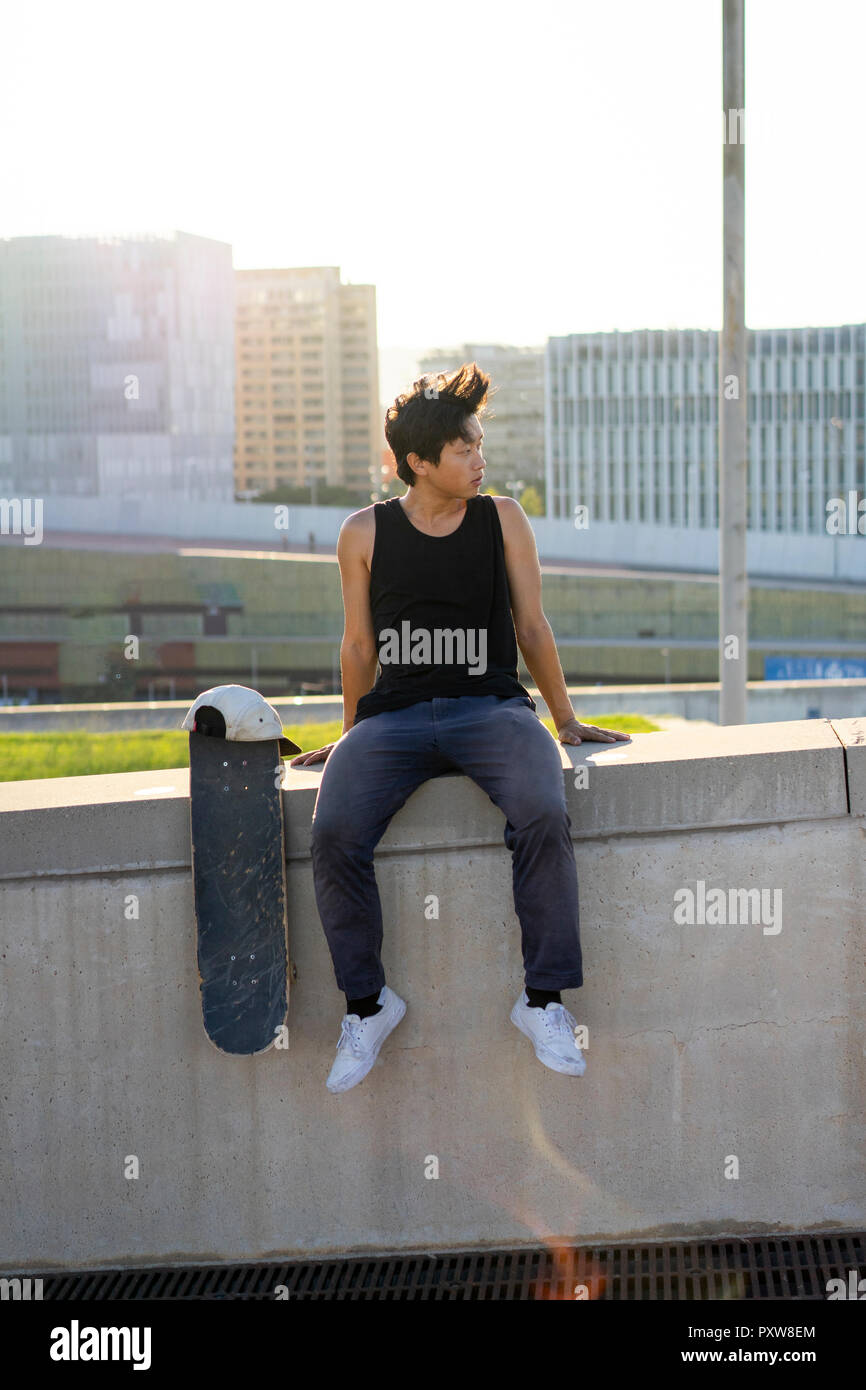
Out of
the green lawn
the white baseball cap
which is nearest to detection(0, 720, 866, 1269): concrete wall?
the white baseball cap

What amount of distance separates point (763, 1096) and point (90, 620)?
180ft

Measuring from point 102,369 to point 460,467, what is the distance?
4788 inches

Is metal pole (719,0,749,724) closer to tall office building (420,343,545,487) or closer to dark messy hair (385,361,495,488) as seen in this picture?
dark messy hair (385,361,495,488)

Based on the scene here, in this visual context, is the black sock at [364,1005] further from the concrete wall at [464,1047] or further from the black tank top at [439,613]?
the black tank top at [439,613]

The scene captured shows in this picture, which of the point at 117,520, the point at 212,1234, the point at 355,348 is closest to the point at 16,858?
the point at 212,1234

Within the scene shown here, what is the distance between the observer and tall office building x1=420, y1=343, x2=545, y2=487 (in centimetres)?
15000

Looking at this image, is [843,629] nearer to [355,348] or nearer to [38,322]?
[38,322]

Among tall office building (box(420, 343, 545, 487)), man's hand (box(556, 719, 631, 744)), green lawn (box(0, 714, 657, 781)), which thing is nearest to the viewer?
man's hand (box(556, 719, 631, 744))

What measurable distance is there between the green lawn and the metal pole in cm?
234

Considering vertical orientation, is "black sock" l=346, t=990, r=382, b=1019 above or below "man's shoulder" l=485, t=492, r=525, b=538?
below

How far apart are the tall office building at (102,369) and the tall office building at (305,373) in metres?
47.5

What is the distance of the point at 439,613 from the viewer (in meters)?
3.61

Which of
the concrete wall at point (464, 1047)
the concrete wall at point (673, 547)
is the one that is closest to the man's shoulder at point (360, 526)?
the concrete wall at point (464, 1047)
